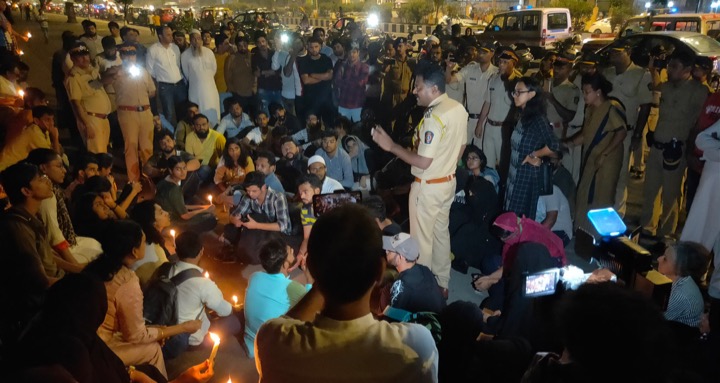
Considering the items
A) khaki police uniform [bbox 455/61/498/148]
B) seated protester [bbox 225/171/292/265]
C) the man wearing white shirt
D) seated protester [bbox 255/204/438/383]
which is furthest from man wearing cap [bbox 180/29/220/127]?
seated protester [bbox 255/204/438/383]

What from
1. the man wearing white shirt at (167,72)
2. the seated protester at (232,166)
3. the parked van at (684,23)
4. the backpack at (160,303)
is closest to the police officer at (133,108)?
the man wearing white shirt at (167,72)

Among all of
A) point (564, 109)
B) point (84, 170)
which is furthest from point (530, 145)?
point (84, 170)

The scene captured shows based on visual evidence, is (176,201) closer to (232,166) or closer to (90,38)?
(232,166)

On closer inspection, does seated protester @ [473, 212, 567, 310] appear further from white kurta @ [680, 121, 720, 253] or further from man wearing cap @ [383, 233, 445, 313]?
white kurta @ [680, 121, 720, 253]

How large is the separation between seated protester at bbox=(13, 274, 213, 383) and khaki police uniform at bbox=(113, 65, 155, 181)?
498cm

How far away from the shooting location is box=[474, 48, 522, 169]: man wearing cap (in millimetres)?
6434

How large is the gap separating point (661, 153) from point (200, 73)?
6.09 metres

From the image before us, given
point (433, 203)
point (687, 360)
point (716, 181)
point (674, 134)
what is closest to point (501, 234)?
point (433, 203)

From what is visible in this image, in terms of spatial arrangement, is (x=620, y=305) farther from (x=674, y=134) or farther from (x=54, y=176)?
(x=674, y=134)

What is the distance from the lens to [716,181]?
4547 mm

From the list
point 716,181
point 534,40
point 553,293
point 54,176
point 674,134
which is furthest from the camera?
point 534,40

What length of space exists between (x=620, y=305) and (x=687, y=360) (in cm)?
197

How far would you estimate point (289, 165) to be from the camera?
6.27 meters

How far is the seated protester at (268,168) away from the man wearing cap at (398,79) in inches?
150
